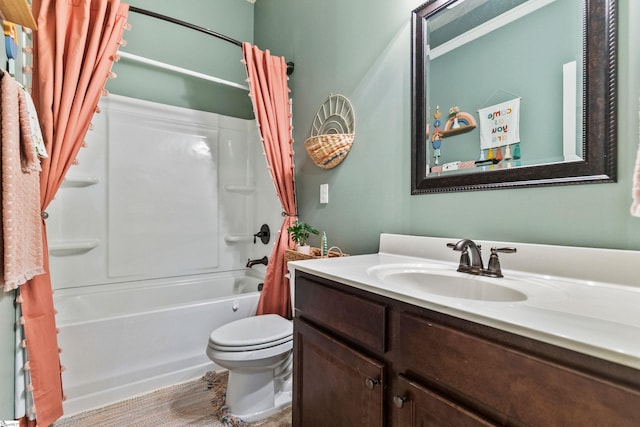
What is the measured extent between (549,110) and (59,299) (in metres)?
2.86

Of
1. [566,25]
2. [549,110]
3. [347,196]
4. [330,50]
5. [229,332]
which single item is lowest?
[229,332]

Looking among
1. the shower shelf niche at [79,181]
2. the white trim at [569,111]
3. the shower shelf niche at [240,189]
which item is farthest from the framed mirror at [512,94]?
the shower shelf niche at [79,181]

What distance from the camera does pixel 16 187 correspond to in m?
1.05

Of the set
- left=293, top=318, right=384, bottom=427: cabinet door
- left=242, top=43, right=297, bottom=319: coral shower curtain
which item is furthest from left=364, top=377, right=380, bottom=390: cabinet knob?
left=242, top=43, right=297, bottom=319: coral shower curtain

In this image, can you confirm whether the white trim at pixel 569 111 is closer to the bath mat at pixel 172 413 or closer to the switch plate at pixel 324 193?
the switch plate at pixel 324 193

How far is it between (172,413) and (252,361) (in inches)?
22.7

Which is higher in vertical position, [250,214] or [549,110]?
[549,110]

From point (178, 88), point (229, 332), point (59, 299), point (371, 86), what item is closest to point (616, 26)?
point (371, 86)

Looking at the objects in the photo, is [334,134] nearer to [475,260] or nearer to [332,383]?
[475,260]

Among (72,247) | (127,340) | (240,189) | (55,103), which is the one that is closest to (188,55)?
(240,189)

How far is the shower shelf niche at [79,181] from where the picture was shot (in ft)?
6.47

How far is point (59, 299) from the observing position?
193 cm

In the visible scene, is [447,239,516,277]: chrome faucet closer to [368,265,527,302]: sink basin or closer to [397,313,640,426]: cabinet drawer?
[368,265,527,302]: sink basin

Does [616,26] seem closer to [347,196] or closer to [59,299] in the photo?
[347,196]
